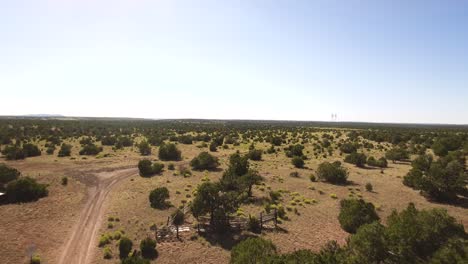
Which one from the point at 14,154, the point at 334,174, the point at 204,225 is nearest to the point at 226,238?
the point at 204,225

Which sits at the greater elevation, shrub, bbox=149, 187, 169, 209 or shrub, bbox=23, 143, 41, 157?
shrub, bbox=23, 143, 41, 157

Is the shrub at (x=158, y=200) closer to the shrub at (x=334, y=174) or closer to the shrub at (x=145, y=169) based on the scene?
the shrub at (x=145, y=169)

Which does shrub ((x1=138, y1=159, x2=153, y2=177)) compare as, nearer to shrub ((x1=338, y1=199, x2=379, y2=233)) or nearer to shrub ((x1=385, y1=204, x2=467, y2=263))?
shrub ((x1=338, y1=199, x2=379, y2=233))

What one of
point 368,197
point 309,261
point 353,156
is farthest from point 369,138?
point 309,261

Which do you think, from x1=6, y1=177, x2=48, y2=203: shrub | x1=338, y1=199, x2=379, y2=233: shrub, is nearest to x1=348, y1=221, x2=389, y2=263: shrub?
x1=338, y1=199, x2=379, y2=233: shrub

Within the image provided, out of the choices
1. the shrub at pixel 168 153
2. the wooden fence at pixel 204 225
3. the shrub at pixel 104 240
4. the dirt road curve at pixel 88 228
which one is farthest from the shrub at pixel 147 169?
the shrub at pixel 104 240

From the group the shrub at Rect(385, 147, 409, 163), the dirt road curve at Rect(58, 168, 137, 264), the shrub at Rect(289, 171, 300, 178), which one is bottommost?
the dirt road curve at Rect(58, 168, 137, 264)
